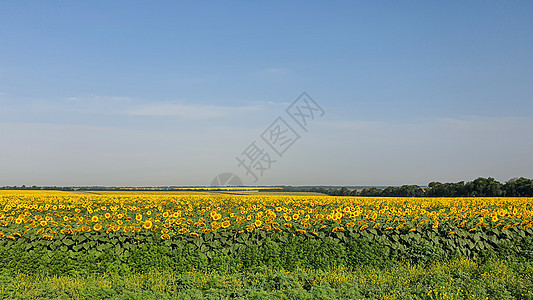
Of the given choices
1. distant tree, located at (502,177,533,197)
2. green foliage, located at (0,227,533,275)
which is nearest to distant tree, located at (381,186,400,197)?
distant tree, located at (502,177,533,197)

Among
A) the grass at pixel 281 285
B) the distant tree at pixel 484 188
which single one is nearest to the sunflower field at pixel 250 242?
the grass at pixel 281 285

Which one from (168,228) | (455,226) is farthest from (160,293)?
(455,226)

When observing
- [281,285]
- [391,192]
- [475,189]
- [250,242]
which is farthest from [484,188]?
A: [281,285]

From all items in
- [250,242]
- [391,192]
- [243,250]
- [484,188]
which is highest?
[484,188]

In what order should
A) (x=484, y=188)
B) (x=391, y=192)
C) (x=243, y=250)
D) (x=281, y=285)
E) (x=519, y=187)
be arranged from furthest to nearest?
1. (x=391, y=192)
2. (x=484, y=188)
3. (x=519, y=187)
4. (x=243, y=250)
5. (x=281, y=285)

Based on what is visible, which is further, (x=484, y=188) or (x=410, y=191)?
(x=410, y=191)

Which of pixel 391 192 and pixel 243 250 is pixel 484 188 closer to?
pixel 391 192

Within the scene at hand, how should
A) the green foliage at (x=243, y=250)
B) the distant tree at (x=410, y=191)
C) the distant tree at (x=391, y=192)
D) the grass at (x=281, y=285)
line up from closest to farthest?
the grass at (x=281, y=285), the green foliage at (x=243, y=250), the distant tree at (x=410, y=191), the distant tree at (x=391, y=192)

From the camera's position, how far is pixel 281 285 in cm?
650

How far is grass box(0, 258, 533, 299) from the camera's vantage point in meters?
6.18

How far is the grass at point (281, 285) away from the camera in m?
6.18

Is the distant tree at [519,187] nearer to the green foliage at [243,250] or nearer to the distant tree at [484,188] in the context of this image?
the distant tree at [484,188]

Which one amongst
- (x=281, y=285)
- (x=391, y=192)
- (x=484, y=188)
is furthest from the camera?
(x=391, y=192)

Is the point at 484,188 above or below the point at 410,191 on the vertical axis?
above
